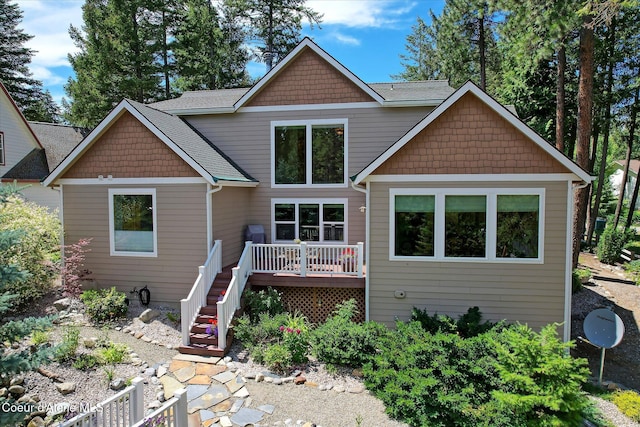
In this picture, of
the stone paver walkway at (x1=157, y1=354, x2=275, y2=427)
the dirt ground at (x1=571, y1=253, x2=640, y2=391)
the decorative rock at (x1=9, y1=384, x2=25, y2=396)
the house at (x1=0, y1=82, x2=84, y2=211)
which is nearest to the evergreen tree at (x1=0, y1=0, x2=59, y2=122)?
the house at (x1=0, y1=82, x2=84, y2=211)

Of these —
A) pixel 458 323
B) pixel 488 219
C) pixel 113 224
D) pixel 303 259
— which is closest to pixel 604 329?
pixel 458 323

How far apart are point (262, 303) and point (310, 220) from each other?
3.77 m

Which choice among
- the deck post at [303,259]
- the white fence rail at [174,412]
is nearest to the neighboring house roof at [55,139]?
the deck post at [303,259]

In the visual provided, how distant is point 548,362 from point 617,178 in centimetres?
5697

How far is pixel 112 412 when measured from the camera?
4707 mm

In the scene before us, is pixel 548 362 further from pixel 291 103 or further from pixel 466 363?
pixel 291 103

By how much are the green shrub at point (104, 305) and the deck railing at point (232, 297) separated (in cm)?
295

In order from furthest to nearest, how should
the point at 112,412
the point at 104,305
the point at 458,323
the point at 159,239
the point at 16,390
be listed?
the point at 159,239 → the point at 104,305 → the point at 458,323 → the point at 16,390 → the point at 112,412

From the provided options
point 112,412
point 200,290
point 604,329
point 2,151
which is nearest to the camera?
point 112,412

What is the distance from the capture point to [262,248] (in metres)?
10.7

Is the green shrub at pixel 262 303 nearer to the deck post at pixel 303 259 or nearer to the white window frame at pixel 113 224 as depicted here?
the deck post at pixel 303 259

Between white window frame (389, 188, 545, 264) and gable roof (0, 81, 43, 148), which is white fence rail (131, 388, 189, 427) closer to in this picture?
white window frame (389, 188, 545, 264)

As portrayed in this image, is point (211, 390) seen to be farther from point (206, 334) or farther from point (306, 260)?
point (306, 260)

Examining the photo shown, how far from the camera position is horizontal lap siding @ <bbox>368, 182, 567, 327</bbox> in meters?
8.64
